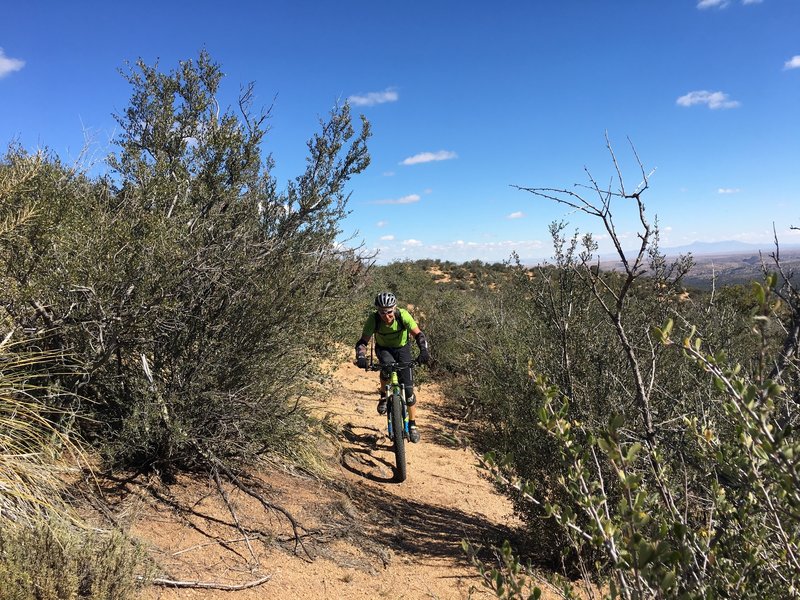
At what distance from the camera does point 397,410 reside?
15.9ft

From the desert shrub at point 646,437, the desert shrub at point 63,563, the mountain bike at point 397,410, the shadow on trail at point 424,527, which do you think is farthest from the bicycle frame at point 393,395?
the desert shrub at point 63,563

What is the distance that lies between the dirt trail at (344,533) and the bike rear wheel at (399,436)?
14 cm

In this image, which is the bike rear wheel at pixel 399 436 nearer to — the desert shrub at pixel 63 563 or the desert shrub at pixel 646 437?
the desert shrub at pixel 646 437

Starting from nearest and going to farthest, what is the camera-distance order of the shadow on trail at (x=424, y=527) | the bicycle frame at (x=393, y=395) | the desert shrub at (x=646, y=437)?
the desert shrub at (x=646, y=437), the shadow on trail at (x=424, y=527), the bicycle frame at (x=393, y=395)

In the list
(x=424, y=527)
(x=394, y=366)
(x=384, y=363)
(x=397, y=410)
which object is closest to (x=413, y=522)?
(x=424, y=527)

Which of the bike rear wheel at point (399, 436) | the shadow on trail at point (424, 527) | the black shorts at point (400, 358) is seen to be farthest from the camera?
the black shorts at point (400, 358)

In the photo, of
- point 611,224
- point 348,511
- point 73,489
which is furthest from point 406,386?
point 611,224

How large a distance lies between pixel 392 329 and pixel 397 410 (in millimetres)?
917

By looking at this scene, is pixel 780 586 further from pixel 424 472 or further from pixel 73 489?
pixel 424 472

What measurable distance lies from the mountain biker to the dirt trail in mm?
734

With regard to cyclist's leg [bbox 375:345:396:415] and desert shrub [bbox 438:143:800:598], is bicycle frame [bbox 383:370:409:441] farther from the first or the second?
desert shrub [bbox 438:143:800:598]

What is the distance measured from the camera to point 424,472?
17.6 ft

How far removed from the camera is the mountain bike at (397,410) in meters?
4.79

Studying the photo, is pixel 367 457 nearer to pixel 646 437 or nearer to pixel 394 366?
pixel 394 366
